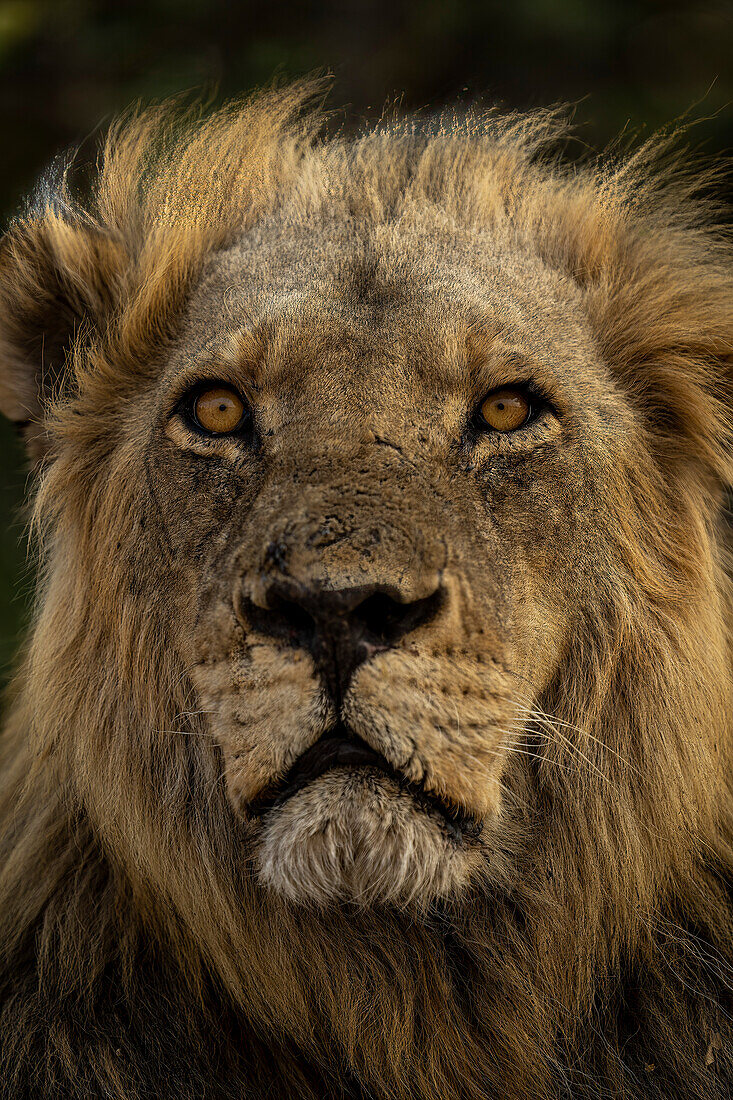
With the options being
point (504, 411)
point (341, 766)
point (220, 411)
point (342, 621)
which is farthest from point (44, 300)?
point (341, 766)

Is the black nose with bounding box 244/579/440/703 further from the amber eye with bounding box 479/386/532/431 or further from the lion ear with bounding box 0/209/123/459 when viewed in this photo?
the lion ear with bounding box 0/209/123/459

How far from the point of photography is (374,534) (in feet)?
6.58

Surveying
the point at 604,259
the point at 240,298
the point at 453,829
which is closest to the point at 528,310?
the point at 604,259

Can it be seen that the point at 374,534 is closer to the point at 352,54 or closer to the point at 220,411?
the point at 220,411

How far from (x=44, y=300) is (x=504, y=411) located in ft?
3.86

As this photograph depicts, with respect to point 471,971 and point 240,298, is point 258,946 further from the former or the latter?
point 240,298

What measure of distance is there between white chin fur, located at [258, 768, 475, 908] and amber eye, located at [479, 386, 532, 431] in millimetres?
831

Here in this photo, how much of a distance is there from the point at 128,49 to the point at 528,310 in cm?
254

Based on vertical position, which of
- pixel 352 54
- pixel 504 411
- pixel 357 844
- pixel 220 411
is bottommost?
pixel 357 844

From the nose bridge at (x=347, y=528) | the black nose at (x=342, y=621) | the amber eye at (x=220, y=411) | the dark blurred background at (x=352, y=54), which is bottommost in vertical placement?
the black nose at (x=342, y=621)

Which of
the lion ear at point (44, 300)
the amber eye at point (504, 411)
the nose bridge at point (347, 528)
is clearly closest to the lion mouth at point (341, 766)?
the nose bridge at point (347, 528)

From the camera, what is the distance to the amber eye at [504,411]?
2410 mm

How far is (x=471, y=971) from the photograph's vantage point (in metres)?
2.35

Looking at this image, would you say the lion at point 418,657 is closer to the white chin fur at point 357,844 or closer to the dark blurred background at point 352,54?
the white chin fur at point 357,844
